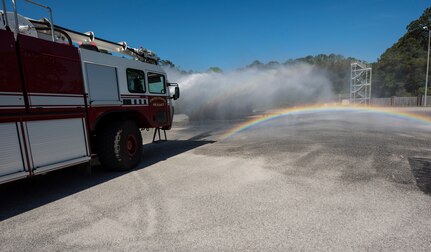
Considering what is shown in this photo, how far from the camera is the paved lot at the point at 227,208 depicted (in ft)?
11.1

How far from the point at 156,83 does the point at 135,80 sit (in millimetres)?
1122

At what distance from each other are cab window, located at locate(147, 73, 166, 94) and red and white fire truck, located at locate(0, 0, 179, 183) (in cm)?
11

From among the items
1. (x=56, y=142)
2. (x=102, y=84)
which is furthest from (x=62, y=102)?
(x=102, y=84)

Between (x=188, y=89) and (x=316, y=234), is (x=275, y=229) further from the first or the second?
(x=188, y=89)

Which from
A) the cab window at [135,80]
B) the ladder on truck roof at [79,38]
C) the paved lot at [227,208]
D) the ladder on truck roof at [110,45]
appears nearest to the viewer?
the paved lot at [227,208]

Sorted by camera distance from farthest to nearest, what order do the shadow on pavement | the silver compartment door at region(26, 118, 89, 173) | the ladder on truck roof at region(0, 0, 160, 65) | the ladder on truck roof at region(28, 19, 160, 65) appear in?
1. the ladder on truck roof at region(28, 19, 160, 65)
2. the ladder on truck roof at region(0, 0, 160, 65)
3. the shadow on pavement
4. the silver compartment door at region(26, 118, 89, 173)

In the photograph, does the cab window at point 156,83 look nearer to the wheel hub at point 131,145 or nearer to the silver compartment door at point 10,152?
the wheel hub at point 131,145

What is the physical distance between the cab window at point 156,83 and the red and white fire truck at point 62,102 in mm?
113

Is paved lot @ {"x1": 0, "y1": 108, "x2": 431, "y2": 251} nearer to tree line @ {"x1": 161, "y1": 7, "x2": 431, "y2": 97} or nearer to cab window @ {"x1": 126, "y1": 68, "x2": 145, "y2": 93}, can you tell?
cab window @ {"x1": 126, "y1": 68, "x2": 145, "y2": 93}

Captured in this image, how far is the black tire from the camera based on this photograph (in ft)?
21.7

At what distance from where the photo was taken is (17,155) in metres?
4.55

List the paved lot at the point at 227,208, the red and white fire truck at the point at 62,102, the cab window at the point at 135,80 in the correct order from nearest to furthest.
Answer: the paved lot at the point at 227,208
the red and white fire truck at the point at 62,102
the cab window at the point at 135,80

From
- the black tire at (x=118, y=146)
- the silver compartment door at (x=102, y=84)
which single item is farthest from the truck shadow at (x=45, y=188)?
the silver compartment door at (x=102, y=84)

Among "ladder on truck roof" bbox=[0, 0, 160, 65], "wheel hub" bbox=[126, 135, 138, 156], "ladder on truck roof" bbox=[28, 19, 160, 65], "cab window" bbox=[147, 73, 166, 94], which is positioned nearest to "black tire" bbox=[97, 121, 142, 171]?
"wheel hub" bbox=[126, 135, 138, 156]
